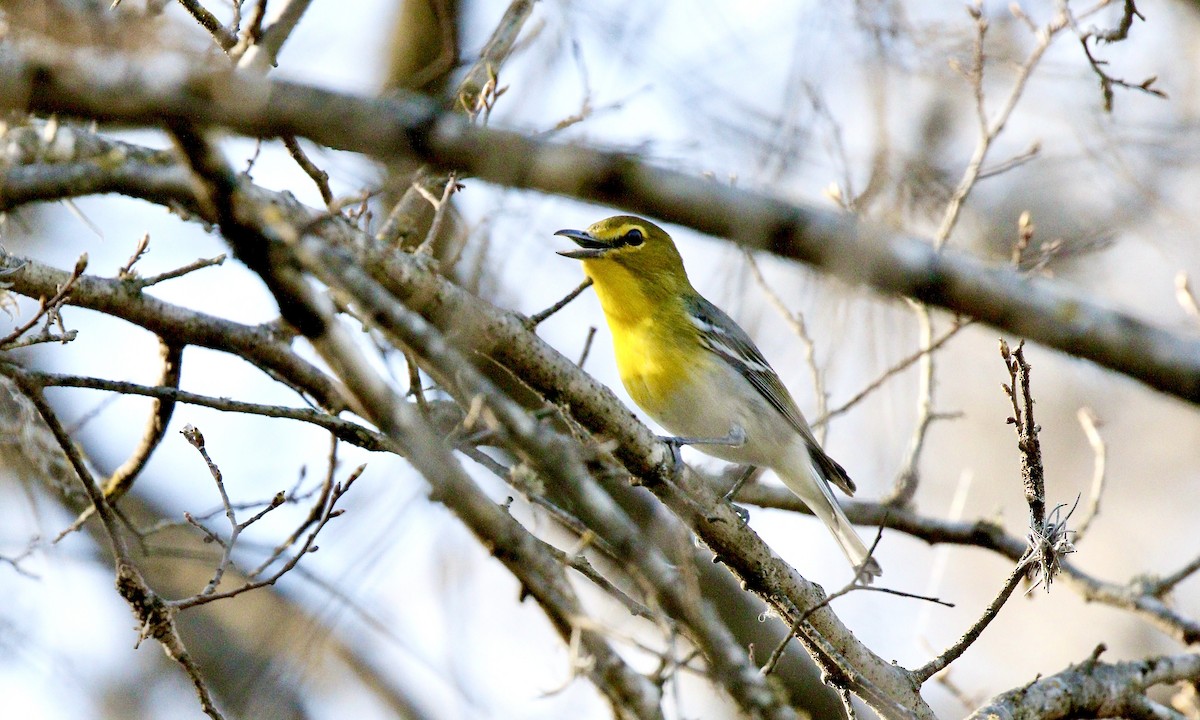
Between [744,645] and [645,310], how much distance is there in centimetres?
295

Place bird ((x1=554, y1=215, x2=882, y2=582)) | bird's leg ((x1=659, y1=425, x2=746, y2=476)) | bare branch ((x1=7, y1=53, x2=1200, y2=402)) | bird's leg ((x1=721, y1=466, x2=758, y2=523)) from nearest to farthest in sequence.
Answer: bare branch ((x1=7, y1=53, x2=1200, y2=402))
bird's leg ((x1=659, y1=425, x2=746, y2=476))
bird's leg ((x1=721, y1=466, x2=758, y2=523))
bird ((x1=554, y1=215, x2=882, y2=582))

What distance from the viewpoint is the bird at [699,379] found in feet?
19.7

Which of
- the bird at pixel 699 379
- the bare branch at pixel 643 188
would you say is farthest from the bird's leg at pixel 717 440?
the bare branch at pixel 643 188

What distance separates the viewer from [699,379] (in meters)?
6.06

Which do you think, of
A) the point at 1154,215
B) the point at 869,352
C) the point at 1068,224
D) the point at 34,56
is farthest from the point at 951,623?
the point at 34,56

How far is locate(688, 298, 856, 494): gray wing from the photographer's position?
6254 millimetres

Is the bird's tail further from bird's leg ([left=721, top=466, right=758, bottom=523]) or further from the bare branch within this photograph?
the bare branch

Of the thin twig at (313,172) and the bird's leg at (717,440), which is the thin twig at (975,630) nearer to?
the bird's leg at (717,440)

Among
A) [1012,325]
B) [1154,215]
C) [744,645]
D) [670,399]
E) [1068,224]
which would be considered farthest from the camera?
[1068,224]

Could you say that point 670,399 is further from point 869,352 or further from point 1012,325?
point 1012,325

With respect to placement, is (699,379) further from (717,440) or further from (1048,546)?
(1048,546)

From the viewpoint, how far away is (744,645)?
772cm

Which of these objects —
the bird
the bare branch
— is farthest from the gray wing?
the bare branch

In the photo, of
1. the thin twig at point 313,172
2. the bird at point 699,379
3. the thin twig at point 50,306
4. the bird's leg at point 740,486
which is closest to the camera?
the thin twig at point 50,306
